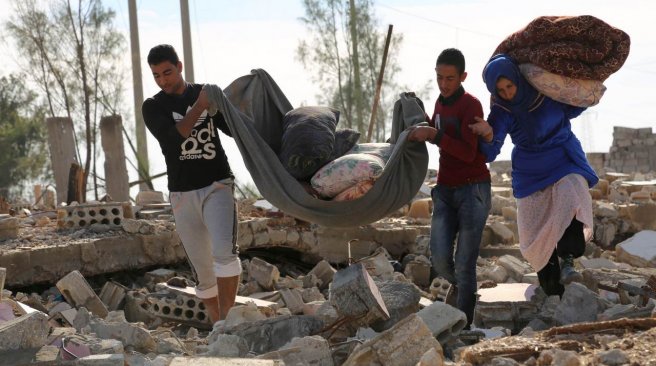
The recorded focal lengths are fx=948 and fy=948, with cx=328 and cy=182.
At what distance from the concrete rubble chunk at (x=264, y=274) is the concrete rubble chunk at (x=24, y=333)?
13.1ft

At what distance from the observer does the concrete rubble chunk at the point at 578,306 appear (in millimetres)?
5898

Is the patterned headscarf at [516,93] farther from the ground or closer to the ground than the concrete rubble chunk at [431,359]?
farther from the ground

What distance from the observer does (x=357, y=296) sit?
18.0ft

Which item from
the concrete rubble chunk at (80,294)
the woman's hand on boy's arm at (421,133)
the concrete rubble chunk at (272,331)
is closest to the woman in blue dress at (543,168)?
the woman's hand on boy's arm at (421,133)

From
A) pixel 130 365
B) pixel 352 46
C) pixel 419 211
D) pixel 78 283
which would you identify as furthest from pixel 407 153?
pixel 352 46

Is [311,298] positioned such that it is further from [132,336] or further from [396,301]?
[132,336]

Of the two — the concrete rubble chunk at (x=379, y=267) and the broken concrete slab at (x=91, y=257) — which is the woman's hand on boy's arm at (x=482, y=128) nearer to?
the concrete rubble chunk at (x=379, y=267)

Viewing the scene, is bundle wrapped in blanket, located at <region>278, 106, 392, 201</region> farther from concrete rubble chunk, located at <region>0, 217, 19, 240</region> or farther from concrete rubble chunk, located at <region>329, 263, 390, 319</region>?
concrete rubble chunk, located at <region>0, 217, 19, 240</region>

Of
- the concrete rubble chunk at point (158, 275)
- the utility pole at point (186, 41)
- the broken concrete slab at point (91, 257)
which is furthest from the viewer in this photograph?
the utility pole at point (186, 41)

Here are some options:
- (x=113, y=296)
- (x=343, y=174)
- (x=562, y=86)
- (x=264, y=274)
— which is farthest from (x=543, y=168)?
(x=113, y=296)

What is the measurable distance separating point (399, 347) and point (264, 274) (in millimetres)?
4522

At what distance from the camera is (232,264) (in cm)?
590

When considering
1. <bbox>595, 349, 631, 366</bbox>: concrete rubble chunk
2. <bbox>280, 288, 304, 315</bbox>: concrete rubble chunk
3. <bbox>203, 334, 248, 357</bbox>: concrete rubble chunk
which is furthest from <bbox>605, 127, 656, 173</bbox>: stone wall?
<bbox>595, 349, 631, 366</bbox>: concrete rubble chunk

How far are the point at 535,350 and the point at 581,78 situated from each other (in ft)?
6.56
